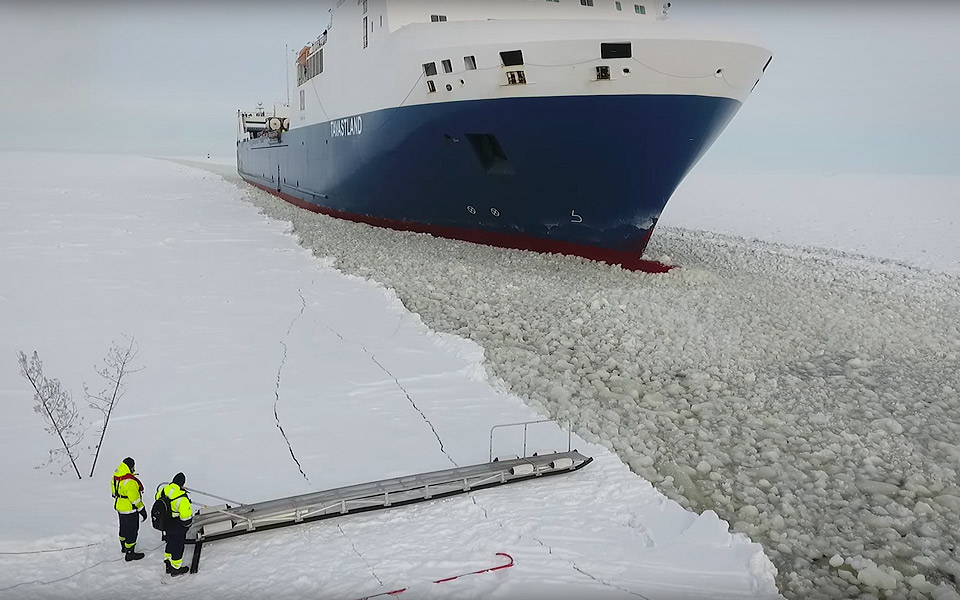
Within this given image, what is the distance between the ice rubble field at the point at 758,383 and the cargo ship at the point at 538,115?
0.97 m

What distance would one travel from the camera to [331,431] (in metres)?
5.69

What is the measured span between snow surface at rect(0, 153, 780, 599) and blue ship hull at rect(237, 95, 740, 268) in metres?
0.94

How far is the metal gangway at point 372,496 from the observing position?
13.4ft

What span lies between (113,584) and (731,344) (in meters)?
7.25

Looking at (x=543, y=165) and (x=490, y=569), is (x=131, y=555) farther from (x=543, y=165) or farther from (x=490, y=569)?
(x=543, y=165)

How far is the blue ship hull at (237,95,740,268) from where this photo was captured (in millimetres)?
10836

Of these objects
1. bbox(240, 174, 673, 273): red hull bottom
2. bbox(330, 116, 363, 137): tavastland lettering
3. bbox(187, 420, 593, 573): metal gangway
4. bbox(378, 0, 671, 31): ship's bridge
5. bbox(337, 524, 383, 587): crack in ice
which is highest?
bbox(378, 0, 671, 31): ship's bridge

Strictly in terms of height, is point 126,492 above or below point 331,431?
above

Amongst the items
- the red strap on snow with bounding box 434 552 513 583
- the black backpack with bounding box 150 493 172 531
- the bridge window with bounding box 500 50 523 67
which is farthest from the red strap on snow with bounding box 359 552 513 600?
the bridge window with bounding box 500 50 523 67

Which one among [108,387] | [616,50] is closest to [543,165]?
[616,50]

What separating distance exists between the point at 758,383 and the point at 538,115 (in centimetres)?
614

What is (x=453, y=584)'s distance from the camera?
12.3 feet

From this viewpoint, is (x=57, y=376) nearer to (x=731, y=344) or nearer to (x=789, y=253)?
(x=731, y=344)

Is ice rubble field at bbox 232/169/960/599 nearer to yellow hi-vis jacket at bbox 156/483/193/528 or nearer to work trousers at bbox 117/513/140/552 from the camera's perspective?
Answer: yellow hi-vis jacket at bbox 156/483/193/528
